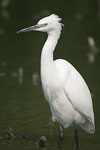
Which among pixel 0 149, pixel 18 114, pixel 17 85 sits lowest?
pixel 0 149

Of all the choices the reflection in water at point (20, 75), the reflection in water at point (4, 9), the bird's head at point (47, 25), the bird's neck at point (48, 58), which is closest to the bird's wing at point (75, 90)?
the bird's neck at point (48, 58)

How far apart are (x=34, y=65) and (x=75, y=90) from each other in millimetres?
5879

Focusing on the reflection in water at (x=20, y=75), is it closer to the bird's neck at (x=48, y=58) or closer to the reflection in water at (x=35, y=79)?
the reflection in water at (x=35, y=79)

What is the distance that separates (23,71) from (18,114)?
338cm

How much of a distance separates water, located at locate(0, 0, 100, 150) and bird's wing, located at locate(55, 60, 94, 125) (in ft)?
1.74

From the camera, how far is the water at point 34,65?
8.72 m

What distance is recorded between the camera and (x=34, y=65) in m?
13.8

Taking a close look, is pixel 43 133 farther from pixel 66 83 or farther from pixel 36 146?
pixel 66 83

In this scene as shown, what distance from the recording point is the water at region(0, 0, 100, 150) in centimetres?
872

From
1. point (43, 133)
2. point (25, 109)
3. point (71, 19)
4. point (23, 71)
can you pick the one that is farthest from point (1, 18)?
point (43, 133)

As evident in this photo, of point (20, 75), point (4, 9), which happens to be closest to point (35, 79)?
point (20, 75)

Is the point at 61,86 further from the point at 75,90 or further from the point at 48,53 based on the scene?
the point at 48,53

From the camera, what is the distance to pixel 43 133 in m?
8.79

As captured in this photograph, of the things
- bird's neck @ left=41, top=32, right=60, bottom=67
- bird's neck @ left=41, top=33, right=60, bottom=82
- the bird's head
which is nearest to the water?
bird's neck @ left=41, top=33, right=60, bottom=82
